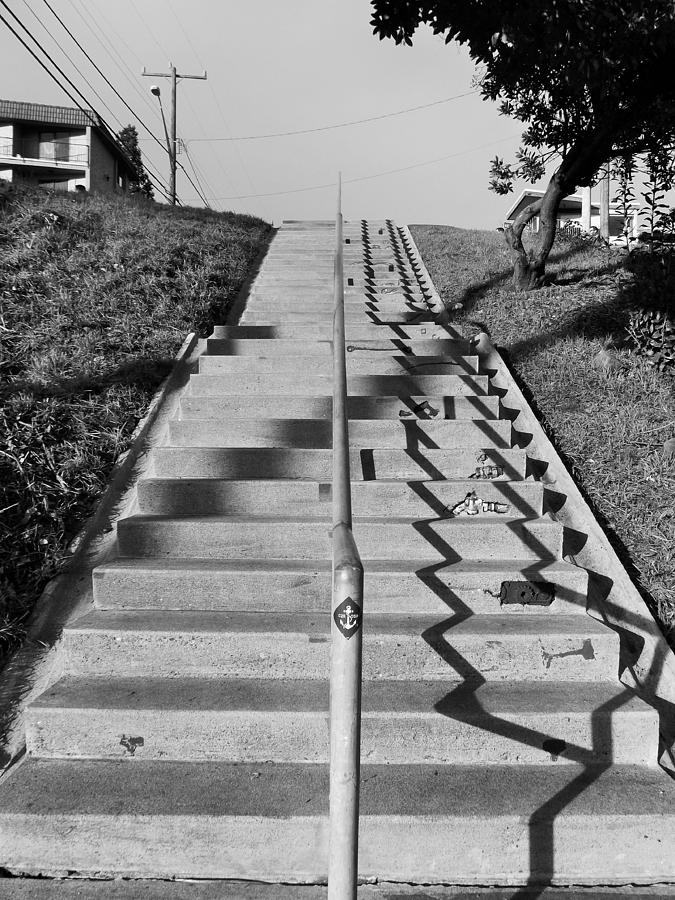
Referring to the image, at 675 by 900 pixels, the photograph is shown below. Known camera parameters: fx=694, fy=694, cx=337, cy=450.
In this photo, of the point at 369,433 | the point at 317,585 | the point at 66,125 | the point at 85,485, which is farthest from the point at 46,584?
the point at 66,125

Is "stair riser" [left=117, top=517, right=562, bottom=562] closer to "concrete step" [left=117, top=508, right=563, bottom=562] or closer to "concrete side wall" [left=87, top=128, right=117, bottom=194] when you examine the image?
"concrete step" [left=117, top=508, right=563, bottom=562]

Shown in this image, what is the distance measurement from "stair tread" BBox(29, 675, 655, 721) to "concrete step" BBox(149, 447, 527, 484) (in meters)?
1.17

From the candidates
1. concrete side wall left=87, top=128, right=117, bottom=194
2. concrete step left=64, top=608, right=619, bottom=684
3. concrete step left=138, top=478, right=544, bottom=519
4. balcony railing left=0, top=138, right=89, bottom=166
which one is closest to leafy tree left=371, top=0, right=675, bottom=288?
concrete step left=138, top=478, right=544, bottom=519

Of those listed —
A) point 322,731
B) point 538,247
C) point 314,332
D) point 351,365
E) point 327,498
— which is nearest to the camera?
point 322,731

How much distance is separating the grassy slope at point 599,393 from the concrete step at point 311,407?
64 cm

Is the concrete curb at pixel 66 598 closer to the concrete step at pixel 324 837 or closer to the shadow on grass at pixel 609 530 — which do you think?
the concrete step at pixel 324 837

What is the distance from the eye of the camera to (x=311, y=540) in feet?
9.96

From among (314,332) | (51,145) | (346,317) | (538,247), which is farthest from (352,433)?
(51,145)

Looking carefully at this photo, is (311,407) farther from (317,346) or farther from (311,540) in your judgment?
(311,540)

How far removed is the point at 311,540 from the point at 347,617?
1.64 meters

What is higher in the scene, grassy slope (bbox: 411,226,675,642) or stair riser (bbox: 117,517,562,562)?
grassy slope (bbox: 411,226,675,642)

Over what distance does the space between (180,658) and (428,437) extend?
5.86 ft

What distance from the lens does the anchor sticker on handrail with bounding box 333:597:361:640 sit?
1.40 m

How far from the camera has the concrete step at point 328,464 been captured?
3463mm
